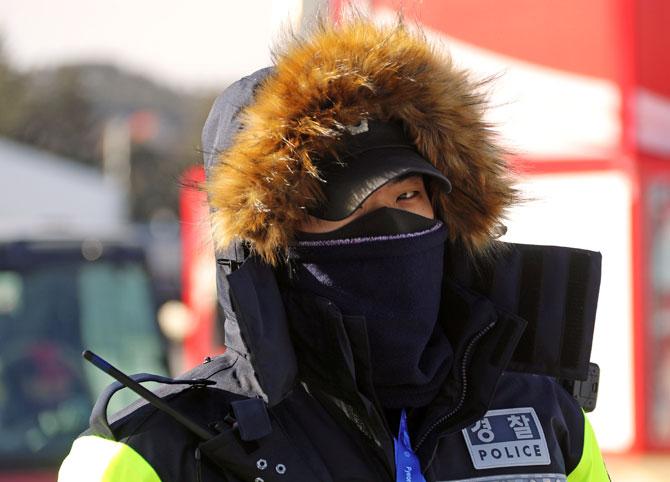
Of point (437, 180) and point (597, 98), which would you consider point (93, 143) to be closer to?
point (597, 98)

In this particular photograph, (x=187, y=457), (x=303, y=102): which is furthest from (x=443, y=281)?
(x=187, y=457)

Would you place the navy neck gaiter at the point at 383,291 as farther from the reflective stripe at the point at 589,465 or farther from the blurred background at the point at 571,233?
the blurred background at the point at 571,233

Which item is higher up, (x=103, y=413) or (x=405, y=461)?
(x=103, y=413)

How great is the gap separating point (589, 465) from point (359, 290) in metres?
0.55

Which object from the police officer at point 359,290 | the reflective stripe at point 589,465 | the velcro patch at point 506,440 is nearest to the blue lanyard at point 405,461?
the police officer at point 359,290

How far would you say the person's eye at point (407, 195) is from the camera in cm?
197

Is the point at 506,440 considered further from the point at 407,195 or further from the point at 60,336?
the point at 60,336

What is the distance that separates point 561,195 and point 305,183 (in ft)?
16.7

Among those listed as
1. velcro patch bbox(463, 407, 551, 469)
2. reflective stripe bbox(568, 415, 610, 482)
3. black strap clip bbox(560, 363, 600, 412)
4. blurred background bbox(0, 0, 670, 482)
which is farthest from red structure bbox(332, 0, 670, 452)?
velcro patch bbox(463, 407, 551, 469)

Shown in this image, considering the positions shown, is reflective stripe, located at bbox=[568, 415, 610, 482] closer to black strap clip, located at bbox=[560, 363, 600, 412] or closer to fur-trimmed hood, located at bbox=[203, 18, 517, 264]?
black strap clip, located at bbox=[560, 363, 600, 412]

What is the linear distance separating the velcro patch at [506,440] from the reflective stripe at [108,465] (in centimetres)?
59

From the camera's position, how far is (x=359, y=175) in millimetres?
1876

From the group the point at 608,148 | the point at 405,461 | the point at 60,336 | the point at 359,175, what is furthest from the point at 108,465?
the point at 608,148

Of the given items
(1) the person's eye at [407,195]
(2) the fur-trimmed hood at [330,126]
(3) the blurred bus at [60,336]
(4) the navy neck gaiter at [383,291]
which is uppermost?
(2) the fur-trimmed hood at [330,126]
